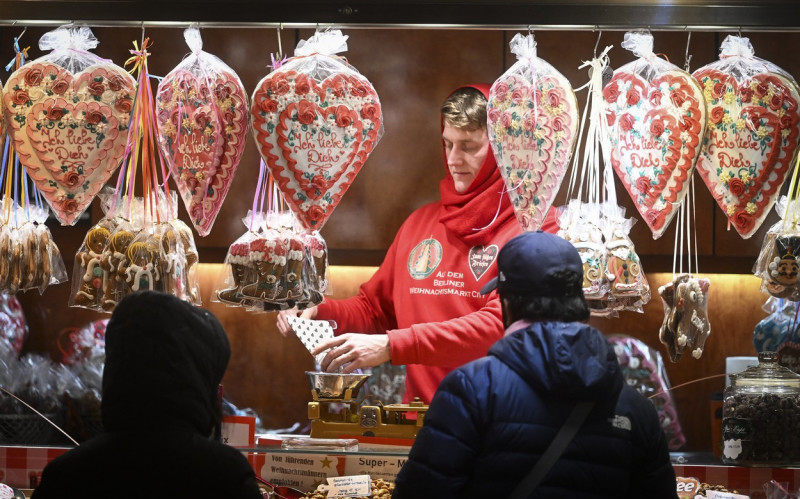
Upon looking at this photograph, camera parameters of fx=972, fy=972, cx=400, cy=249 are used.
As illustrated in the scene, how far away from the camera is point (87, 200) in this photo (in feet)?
8.73

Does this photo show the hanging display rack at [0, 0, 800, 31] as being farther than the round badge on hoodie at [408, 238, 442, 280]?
No

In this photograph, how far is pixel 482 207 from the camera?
3.17m

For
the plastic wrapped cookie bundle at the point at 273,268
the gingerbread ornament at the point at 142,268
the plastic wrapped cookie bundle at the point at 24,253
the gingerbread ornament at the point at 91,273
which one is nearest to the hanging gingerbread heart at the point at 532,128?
the plastic wrapped cookie bundle at the point at 273,268

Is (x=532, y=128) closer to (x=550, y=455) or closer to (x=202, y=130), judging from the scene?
(x=202, y=130)

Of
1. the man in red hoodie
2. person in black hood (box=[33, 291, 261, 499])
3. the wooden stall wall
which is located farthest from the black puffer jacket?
the wooden stall wall

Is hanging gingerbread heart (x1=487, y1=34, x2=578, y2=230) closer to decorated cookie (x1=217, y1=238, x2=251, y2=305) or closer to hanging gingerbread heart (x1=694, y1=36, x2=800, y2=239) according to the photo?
hanging gingerbread heart (x1=694, y1=36, x2=800, y2=239)

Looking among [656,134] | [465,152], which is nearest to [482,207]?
[465,152]

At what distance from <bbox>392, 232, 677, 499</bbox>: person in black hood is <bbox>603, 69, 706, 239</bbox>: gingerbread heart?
789mm

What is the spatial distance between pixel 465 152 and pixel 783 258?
1030 millimetres

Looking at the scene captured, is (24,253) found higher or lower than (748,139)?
lower

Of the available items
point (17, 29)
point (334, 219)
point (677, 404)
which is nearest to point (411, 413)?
point (334, 219)

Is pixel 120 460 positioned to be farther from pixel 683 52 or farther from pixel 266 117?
pixel 683 52

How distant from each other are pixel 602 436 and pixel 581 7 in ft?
3.90

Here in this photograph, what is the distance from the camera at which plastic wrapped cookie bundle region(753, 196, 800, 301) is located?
8.48 ft
